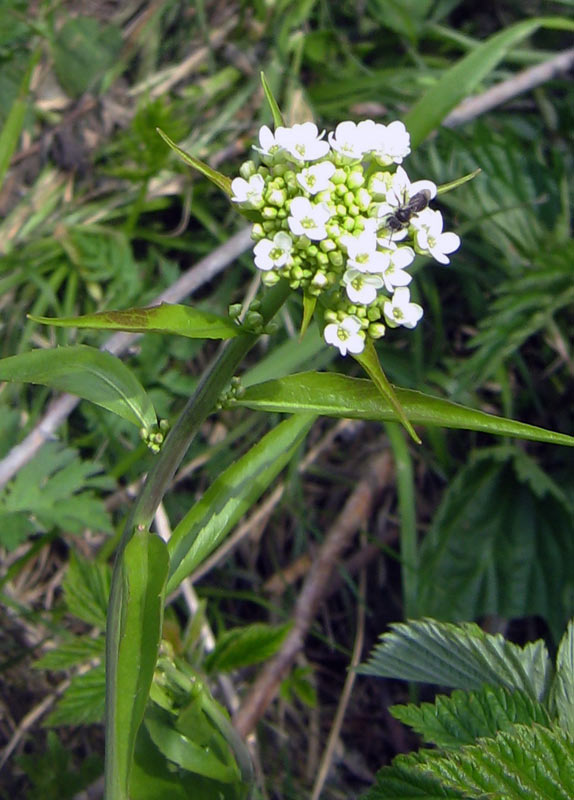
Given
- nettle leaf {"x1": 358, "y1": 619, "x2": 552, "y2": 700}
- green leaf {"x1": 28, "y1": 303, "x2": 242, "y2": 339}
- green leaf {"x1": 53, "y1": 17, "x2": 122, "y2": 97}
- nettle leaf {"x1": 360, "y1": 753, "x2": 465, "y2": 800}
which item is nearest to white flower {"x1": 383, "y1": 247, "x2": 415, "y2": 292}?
green leaf {"x1": 28, "y1": 303, "x2": 242, "y2": 339}

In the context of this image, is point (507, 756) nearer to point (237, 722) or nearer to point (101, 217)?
point (237, 722)

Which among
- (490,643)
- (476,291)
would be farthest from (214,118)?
(490,643)

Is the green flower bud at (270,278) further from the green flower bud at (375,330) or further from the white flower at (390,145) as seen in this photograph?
the white flower at (390,145)

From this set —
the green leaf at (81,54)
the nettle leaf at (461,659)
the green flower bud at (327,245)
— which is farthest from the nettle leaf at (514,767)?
the green leaf at (81,54)

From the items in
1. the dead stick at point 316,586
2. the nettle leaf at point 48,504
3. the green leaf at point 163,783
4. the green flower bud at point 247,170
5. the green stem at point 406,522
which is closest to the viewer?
the green flower bud at point 247,170

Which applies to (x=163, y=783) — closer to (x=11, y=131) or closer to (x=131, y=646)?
(x=131, y=646)

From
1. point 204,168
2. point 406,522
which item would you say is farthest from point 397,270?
point 406,522
